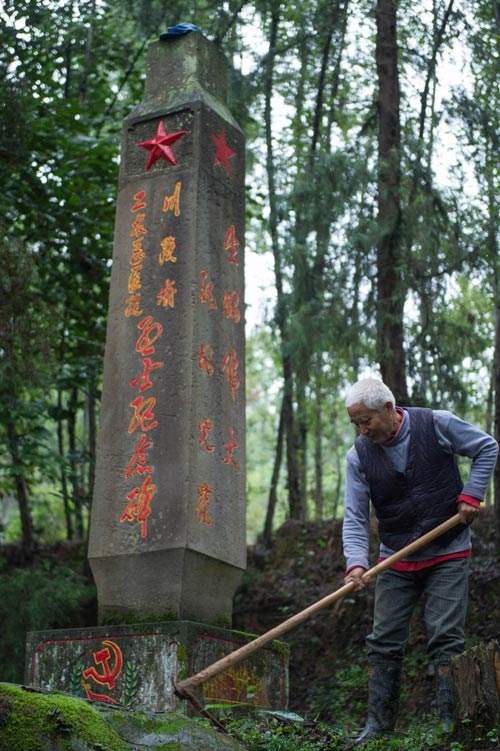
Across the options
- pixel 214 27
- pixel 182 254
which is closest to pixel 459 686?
pixel 182 254

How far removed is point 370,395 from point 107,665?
2582 millimetres

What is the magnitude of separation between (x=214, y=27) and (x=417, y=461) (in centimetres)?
878

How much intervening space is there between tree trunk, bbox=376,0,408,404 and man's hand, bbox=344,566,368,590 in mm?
4837

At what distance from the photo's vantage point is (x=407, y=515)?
5.62 meters

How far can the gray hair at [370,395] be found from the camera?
5527mm

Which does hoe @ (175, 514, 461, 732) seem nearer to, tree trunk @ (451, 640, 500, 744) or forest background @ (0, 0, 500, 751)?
tree trunk @ (451, 640, 500, 744)

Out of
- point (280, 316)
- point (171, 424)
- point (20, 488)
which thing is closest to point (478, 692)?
point (171, 424)

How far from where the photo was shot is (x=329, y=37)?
13.9 meters

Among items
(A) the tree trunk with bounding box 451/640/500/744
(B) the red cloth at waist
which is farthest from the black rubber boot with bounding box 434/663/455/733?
(B) the red cloth at waist

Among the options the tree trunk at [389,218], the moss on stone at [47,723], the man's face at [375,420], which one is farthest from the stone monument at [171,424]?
the tree trunk at [389,218]

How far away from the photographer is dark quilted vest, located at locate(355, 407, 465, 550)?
5.60 m

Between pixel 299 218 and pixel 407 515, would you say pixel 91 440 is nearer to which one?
pixel 299 218

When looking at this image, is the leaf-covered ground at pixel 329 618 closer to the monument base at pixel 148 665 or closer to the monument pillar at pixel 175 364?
the monument base at pixel 148 665

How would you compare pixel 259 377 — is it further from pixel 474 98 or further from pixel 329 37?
pixel 474 98
